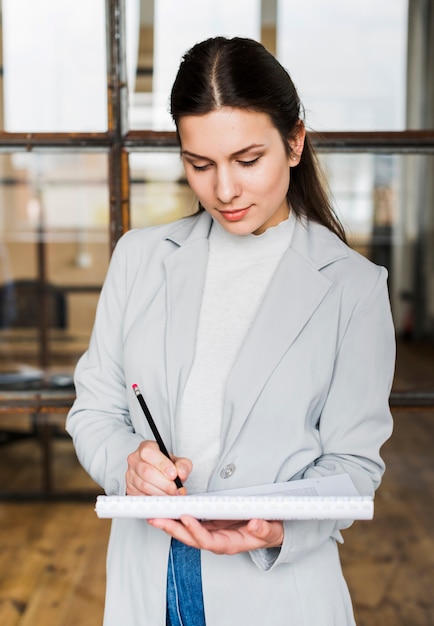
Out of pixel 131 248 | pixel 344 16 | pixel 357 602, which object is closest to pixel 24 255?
pixel 344 16

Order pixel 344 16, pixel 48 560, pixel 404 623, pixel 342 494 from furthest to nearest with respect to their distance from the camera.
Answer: pixel 344 16
pixel 48 560
pixel 404 623
pixel 342 494

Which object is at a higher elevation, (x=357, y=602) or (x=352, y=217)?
(x=352, y=217)

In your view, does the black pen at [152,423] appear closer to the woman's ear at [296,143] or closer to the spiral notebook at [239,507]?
the spiral notebook at [239,507]

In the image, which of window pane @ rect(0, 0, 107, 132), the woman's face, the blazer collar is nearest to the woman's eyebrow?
the woman's face

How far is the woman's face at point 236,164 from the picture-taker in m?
0.98

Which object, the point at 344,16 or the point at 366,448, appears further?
the point at 344,16

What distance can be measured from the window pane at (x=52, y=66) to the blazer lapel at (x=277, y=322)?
1.01 metres

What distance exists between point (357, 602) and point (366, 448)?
1.54 meters

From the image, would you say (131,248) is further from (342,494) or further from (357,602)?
(357,602)

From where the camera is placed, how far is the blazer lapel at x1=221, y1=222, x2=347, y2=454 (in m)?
1.02

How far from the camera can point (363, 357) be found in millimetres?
1011

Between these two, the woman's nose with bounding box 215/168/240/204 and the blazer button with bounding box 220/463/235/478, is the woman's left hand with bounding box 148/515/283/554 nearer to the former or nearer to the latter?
the blazer button with bounding box 220/463/235/478

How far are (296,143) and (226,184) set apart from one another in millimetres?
152

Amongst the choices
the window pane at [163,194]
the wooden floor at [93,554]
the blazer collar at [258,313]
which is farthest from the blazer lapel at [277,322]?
the window pane at [163,194]
